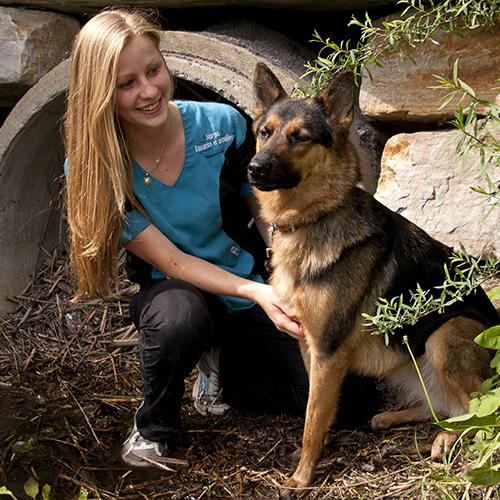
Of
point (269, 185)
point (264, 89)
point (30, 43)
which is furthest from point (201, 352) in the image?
point (30, 43)

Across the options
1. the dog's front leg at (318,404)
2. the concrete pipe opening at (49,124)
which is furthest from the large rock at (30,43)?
the dog's front leg at (318,404)

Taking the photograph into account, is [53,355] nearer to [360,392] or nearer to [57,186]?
[57,186]

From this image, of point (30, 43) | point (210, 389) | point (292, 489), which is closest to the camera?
point (292, 489)

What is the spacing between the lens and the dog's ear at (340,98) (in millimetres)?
2064

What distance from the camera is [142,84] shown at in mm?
2270

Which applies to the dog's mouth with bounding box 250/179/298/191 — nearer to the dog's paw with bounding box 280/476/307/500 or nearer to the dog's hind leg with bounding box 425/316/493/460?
the dog's hind leg with bounding box 425/316/493/460

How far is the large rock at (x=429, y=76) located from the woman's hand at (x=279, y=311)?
118 cm

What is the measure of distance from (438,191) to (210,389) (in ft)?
5.39

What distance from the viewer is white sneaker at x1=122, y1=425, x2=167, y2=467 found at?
243 centimetres

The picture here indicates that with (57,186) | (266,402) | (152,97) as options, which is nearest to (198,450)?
(266,402)

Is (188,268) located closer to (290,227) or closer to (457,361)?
(290,227)

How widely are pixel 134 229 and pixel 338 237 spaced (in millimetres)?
971

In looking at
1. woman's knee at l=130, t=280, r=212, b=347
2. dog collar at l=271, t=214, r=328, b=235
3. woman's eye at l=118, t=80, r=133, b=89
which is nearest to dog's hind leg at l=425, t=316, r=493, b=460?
dog collar at l=271, t=214, r=328, b=235

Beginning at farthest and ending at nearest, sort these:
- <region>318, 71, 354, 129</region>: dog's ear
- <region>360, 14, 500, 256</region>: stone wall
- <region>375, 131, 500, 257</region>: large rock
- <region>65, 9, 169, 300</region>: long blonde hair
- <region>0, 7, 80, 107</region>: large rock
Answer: <region>0, 7, 80, 107</region>: large rock
<region>375, 131, 500, 257</region>: large rock
<region>360, 14, 500, 256</region>: stone wall
<region>65, 9, 169, 300</region>: long blonde hair
<region>318, 71, 354, 129</region>: dog's ear
